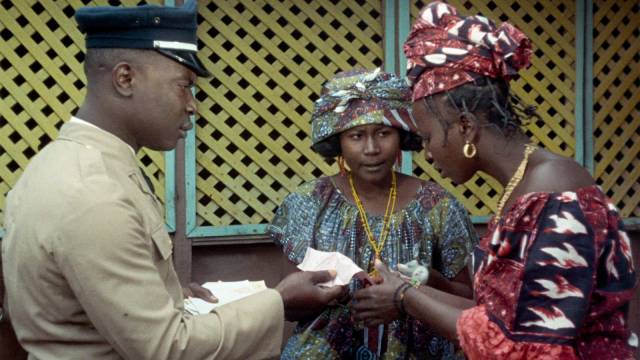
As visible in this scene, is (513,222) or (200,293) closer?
(513,222)

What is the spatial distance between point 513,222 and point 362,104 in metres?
1.51

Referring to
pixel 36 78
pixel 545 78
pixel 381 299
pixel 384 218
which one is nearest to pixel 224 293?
pixel 381 299

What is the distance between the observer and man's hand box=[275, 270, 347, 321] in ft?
9.04

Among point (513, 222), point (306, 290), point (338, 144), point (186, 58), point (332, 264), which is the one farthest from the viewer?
point (338, 144)

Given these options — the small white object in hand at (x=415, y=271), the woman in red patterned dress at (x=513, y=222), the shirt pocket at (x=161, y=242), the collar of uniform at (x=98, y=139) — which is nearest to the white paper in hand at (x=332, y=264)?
the small white object in hand at (x=415, y=271)

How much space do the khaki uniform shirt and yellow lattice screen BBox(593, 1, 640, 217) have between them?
4469mm

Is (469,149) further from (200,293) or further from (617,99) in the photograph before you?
(617,99)

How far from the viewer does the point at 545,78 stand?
6027mm

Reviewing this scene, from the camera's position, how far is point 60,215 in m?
2.12

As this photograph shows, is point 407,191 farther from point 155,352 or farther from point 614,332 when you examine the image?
point 155,352

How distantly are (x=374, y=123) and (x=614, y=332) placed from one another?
1.57 m

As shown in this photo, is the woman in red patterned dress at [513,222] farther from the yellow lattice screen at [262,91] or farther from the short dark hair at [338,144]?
the yellow lattice screen at [262,91]

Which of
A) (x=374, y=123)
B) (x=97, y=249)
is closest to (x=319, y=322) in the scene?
(x=374, y=123)

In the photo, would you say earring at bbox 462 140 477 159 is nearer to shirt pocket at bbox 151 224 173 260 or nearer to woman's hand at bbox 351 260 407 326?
woman's hand at bbox 351 260 407 326
